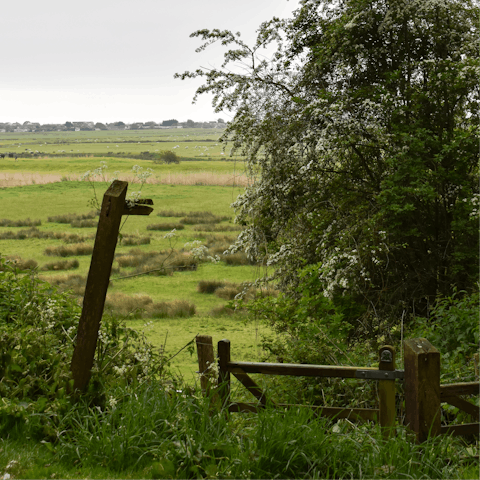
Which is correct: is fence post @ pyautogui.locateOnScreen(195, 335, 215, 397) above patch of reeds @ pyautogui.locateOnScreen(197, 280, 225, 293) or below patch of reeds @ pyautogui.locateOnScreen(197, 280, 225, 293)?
above

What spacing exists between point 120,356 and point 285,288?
618cm

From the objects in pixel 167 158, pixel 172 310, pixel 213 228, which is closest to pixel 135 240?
pixel 213 228

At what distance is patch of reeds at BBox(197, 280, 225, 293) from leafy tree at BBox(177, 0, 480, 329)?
855 centimetres

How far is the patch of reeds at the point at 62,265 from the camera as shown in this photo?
73.4ft

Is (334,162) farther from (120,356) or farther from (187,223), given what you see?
(187,223)

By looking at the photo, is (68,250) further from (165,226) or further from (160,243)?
(165,226)

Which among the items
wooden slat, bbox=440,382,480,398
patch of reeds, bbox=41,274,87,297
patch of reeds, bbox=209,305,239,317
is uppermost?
wooden slat, bbox=440,382,480,398

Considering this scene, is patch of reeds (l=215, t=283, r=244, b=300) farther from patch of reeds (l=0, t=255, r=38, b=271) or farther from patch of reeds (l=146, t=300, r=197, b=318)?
patch of reeds (l=0, t=255, r=38, b=271)

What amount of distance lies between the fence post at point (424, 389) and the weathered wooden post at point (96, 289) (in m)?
2.38

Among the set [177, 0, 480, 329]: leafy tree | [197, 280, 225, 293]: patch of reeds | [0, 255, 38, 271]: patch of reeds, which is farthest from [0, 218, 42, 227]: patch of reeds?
[177, 0, 480, 329]: leafy tree

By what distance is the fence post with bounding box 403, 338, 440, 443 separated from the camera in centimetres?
329

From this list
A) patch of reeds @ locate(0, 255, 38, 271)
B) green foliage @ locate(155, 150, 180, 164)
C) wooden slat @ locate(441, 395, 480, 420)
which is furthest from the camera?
green foliage @ locate(155, 150, 180, 164)

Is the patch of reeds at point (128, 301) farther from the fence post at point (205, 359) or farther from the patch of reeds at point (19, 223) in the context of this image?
the patch of reeds at point (19, 223)

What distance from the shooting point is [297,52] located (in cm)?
1019
